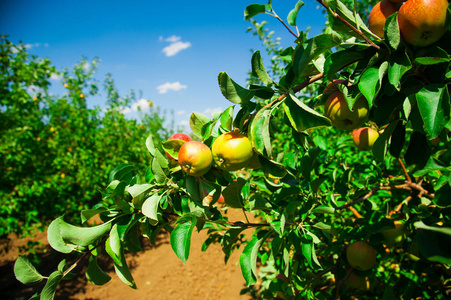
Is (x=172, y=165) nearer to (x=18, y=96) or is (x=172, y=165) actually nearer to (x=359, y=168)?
(x=359, y=168)

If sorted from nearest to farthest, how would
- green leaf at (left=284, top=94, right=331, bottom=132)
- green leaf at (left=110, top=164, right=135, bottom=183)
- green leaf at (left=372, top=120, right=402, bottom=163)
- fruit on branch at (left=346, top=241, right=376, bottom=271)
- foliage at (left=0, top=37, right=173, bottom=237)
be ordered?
green leaf at (left=284, top=94, right=331, bottom=132)
green leaf at (left=372, top=120, right=402, bottom=163)
green leaf at (left=110, top=164, right=135, bottom=183)
fruit on branch at (left=346, top=241, right=376, bottom=271)
foliage at (left=0, top=37, right=173, bottom=237)

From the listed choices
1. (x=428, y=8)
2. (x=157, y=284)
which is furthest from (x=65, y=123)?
(x=428, y=8)

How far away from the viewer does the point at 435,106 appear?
64 centimetres

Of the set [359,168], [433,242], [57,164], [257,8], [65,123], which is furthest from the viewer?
[65,123]

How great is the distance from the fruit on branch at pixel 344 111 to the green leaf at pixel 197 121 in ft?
1.44

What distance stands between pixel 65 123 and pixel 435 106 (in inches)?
219

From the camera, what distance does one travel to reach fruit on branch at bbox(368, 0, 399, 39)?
2.64ft

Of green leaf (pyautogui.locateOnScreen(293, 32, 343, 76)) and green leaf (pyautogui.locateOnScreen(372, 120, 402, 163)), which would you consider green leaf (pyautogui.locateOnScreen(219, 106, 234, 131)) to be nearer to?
green leaf (pyautogui.locateOnScreen(293, 32, 343, 76))

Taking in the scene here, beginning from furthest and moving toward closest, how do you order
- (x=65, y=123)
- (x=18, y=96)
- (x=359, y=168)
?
(x=65, y=123) < (x=18, y=96) < (x=359, y=168)

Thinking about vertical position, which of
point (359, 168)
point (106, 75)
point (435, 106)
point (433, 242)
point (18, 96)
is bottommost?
point (359, 168)

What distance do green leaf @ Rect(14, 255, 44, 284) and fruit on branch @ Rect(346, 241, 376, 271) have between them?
141cm

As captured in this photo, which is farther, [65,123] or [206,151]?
[65,123]

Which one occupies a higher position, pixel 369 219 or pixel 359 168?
pixel 359 168

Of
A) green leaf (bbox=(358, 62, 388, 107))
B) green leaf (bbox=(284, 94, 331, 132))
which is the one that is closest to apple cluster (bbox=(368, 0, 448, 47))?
green leaf (bbox=(358, 62, 388, 107))
